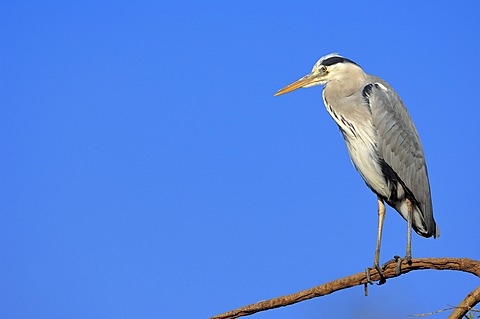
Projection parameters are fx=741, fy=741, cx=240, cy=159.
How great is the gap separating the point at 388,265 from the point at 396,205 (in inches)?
30.3

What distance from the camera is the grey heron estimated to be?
512 cm

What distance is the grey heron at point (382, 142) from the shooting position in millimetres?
5125

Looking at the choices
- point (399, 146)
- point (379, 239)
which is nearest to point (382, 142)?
point (399, 146)

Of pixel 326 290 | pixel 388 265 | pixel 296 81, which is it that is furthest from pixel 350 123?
pixel 326 290

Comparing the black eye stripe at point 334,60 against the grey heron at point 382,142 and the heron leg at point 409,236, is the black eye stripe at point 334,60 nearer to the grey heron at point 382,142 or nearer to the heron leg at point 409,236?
the grey heron at point 382,142

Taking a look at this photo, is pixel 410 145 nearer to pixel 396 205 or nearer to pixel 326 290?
pixel 396 205

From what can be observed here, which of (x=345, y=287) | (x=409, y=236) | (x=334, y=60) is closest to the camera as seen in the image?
(x=345, y=287)

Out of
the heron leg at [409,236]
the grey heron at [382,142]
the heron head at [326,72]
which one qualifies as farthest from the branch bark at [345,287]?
the heron head at [326,72]

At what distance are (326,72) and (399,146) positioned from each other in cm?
77

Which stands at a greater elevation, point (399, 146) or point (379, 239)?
point (399, 146)

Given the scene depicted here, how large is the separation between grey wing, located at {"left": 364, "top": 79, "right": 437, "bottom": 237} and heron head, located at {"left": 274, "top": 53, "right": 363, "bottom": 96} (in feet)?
0.72

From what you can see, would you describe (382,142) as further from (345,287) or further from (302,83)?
(345,287)

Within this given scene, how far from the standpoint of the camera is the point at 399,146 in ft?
17.0

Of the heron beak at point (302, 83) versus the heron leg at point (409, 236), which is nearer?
the heron leg at point (409, 236)
